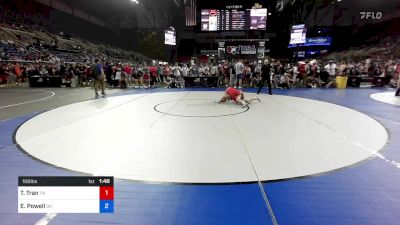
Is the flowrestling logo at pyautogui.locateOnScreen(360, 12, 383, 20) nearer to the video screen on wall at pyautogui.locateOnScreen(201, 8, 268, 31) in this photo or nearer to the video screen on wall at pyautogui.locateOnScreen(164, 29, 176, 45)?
the video screen on wall at pyautogui.locateOnScreen(201, 8, 268, 31)

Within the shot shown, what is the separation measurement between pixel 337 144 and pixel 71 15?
42372 millimetres

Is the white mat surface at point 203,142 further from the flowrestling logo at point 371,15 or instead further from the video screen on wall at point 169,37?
the flowrestling logo at point 371,15

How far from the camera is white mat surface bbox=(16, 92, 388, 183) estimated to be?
3.87m

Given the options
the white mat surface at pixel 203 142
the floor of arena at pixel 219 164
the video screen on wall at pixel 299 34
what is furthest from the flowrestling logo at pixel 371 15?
the floor of arena at pixel 219 164

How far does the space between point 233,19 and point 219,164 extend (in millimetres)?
20080

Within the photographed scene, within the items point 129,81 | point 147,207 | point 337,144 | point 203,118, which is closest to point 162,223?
point 147,207

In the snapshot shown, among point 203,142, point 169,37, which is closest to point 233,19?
point 169,37

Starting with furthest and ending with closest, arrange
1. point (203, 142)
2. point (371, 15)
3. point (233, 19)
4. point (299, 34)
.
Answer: point (371, 15)
point (299, 34)
point (233, 19)
point (203, 142)

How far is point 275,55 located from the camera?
130ft

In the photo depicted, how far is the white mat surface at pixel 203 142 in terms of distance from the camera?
3869 mm

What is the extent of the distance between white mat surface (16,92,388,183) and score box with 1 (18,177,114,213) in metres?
1.64

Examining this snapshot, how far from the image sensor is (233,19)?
22.2 m

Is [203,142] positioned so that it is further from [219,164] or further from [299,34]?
[299,34]

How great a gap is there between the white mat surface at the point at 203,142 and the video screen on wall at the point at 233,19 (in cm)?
1541
